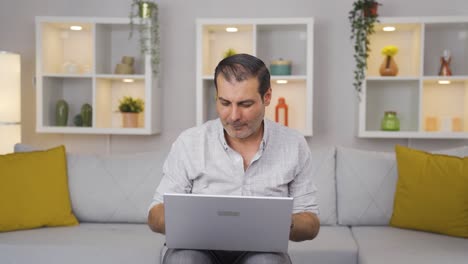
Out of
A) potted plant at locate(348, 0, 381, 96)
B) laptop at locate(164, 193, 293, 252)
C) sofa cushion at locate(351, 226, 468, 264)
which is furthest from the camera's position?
potted plant at locate(348, 0, 381, 96)

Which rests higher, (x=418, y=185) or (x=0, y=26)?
(x=0, y=26)

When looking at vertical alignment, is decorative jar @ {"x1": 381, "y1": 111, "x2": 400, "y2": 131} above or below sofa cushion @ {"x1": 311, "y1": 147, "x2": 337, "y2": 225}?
above

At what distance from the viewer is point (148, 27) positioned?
377cm

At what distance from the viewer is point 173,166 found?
6.83 feet

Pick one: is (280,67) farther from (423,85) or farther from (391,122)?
(423,85)

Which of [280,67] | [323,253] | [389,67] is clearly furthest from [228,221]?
[389,67]

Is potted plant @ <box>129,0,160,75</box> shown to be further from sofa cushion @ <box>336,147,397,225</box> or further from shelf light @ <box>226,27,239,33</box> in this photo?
sofa cushion @ <box>336,147,397,225</box>

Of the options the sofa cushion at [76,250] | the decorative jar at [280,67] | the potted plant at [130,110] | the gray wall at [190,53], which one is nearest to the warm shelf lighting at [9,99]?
the gray wall at [190,53]

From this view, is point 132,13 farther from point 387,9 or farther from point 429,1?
point 429,1

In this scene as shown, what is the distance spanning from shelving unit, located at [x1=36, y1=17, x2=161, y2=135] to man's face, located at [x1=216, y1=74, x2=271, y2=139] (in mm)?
1836

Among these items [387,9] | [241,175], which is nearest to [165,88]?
[387,9]

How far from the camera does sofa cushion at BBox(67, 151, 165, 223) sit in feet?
10.2

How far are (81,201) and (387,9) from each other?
228 cm

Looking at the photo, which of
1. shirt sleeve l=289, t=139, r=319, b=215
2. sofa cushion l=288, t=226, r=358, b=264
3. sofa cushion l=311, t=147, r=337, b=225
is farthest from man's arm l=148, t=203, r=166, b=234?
sofa cushion l=311, t=147, r=337, b=225
